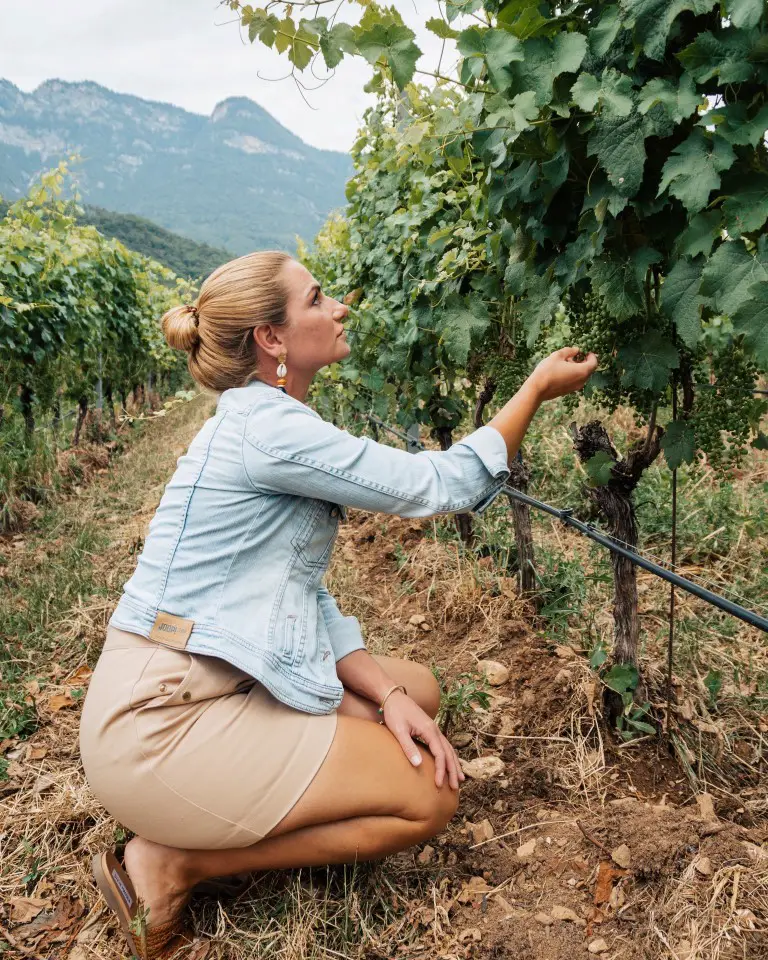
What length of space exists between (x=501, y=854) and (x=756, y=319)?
1545 mm

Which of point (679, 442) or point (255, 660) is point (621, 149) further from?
point (255, 660)

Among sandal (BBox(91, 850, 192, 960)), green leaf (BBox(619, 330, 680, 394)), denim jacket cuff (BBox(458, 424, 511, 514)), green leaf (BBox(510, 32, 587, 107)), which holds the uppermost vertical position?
green leaf (BBox(510, 32, 587, 107))

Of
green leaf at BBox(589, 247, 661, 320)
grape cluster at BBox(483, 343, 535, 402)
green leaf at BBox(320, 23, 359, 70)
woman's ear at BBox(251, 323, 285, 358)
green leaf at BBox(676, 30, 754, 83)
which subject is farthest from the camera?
grape cluster at BBox(483, 343, 535, 402)

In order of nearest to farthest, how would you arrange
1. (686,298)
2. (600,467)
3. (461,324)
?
(686,298)
(600,467)
(461,324)

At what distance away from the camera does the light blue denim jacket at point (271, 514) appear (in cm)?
175

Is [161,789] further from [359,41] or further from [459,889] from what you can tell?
[359,41]

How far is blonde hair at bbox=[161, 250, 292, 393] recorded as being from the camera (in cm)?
194

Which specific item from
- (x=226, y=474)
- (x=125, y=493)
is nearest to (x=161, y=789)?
(x=226, y=474)

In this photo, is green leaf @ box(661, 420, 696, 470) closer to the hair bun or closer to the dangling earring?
the dangling earring

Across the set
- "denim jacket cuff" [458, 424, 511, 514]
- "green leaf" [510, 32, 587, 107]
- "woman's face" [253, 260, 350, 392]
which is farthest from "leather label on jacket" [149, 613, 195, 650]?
"green leaf" [510, 32, 587, 107]

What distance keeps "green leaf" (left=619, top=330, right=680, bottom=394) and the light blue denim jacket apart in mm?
356

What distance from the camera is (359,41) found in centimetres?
184

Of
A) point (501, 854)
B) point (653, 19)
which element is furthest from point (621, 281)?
point (501, 854)

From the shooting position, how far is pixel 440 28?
72.8 inches
